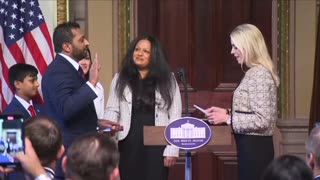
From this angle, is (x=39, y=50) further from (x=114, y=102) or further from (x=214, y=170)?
(x=214, y=170)

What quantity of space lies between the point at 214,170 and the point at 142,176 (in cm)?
161

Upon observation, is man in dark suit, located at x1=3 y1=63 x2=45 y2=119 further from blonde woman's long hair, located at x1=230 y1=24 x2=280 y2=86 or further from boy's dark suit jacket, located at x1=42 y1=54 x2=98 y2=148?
blonde woman's long hair, located at x1=230 y1=24 x2=280 y2=86

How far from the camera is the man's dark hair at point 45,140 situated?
125 inches

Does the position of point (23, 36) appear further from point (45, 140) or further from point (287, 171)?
point (287, 171)

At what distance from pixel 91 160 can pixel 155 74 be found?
2517 millimetres

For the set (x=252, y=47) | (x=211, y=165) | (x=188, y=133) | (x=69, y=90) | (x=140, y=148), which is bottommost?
(x=211, y=165)

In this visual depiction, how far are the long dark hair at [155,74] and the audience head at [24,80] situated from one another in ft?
2.58

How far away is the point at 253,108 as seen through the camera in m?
4.82

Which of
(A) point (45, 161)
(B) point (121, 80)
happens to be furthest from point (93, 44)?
(A) point (45, 161)

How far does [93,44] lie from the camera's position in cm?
672

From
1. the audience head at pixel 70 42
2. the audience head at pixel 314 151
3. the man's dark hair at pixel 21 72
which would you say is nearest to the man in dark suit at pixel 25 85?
the man's dark hair at pixel 21 72

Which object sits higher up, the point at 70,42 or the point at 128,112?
the point at 70,42

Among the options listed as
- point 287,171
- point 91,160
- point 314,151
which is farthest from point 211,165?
point 91,160

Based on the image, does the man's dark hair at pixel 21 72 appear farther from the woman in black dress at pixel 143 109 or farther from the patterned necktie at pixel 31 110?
the woman in black dress at pixel 143 109
